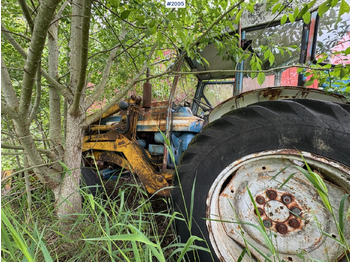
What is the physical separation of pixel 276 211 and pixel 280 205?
38mm

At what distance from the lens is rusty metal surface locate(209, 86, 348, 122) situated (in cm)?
116

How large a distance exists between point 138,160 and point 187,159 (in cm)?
73

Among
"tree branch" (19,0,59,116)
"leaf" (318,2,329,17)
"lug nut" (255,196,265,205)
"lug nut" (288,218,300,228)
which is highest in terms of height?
"leaf" (318,2,329,17)

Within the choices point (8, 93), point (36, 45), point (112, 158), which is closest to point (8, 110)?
point (8, 93)

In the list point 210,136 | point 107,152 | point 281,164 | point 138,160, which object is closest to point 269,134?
point 281,164

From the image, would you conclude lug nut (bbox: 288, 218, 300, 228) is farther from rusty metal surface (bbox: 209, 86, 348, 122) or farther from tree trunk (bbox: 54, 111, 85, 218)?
tree trunk (bbox: 54, 111, 85, 218)

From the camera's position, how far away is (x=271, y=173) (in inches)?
43.3

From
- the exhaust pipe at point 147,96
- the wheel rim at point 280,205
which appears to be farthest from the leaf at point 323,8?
the exhaust pipe at point 147,96

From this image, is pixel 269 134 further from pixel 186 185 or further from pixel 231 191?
pixel 186 185

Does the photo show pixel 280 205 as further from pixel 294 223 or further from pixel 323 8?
pixel 323 8

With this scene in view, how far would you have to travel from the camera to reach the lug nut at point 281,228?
41.5 inches

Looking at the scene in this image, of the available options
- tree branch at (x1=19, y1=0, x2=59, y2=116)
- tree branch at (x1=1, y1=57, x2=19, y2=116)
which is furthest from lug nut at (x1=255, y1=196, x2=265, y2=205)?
tree branch at (x1=1, y1=57, x2=19, y2=116)

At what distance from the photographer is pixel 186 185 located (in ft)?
4.01

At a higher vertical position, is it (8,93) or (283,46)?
(283,46)
